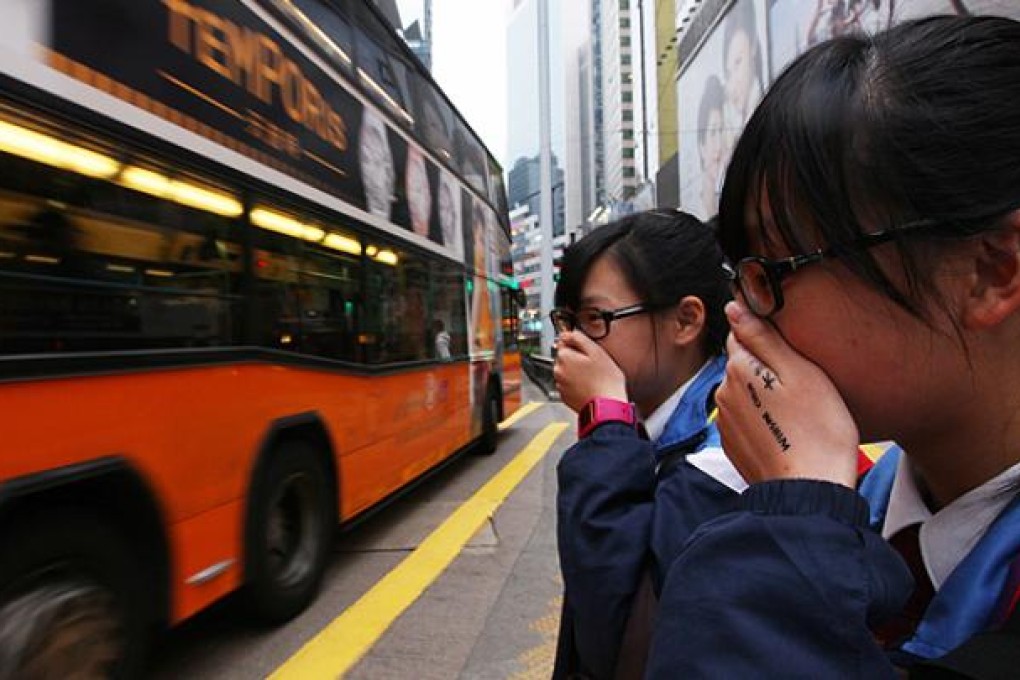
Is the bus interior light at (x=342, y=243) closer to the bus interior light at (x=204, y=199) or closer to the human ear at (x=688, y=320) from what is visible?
the bus interior light at (x=204, y=199)

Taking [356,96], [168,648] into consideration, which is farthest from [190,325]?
[356,96]

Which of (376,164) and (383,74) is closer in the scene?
(376,164)

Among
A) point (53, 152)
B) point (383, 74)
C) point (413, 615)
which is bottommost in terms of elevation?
point (413, 615)

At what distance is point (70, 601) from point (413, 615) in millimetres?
1950

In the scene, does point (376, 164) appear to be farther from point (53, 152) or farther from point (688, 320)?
point (688, 320)

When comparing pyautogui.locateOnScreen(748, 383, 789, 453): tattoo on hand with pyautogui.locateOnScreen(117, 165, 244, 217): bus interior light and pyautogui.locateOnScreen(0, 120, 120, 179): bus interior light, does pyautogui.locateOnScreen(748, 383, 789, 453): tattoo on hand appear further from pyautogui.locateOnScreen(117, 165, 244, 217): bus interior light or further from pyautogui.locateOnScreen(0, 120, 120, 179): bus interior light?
pyautogui.locateOnScreen(117, 165, 244, 217): bus interior light

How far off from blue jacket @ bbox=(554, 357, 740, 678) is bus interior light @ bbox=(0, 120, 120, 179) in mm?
2167

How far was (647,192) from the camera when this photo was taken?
1682 inches

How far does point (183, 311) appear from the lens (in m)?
3.08

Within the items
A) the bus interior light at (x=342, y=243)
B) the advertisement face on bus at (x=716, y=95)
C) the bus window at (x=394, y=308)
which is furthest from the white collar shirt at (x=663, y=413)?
the advertisement face on bus at (x=716, y=95)

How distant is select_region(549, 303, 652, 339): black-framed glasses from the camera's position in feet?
5.13

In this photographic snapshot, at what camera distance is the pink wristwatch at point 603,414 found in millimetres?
1369

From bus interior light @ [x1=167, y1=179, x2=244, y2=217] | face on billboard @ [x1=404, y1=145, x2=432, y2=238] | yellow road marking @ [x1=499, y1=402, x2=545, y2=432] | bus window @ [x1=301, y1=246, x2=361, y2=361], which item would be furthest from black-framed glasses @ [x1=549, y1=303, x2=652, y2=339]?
yellow road marking @ [x1=499, y1=402, x2=545, y2=432]

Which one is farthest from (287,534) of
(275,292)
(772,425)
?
(772,425)
